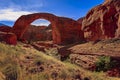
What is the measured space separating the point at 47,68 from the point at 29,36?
49341 millimetres

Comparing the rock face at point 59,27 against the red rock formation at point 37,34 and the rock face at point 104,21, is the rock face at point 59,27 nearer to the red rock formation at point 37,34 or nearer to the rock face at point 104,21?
the rock face at point 104,21

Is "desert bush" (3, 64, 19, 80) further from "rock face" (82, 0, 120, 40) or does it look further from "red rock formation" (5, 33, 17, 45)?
"rock face" (82, 0, 120, 40)

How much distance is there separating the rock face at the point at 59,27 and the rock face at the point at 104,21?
7657 millimetres

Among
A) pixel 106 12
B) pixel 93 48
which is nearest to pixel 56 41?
pixel 106 12

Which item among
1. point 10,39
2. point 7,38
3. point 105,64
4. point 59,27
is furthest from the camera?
point 59,27

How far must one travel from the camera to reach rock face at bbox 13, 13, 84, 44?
131 feet

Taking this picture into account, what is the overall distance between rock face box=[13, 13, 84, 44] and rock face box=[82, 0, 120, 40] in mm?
7657

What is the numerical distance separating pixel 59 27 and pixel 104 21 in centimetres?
1287

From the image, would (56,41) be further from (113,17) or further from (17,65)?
(17,65)

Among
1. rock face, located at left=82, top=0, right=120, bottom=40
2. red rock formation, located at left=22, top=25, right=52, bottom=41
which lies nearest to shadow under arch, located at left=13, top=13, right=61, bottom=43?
rock face, located at left=82, top=0, right=120, bottom=40

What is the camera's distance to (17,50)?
26.7ft

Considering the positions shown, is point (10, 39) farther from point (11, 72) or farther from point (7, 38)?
point (11, 72)

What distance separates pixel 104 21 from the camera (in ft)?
94.5

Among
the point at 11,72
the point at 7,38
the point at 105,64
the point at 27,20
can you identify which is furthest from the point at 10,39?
the point at 27,20
